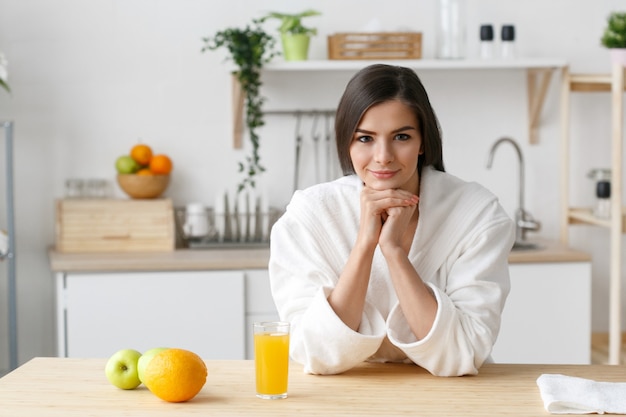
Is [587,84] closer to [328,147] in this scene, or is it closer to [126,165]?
[328,147]

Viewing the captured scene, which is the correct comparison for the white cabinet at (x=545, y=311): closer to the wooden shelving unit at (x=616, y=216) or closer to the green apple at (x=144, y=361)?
the wooden shelving unit at (x=616, y=216)

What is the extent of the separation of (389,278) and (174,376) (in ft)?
1.87

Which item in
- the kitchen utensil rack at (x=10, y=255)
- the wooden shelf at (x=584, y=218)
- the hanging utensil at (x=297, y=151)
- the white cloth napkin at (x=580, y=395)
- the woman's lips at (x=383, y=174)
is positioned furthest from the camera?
the hanging utensil at (x=297, y=151)

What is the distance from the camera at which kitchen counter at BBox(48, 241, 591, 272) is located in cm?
336

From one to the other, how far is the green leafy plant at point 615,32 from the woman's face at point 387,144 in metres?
1.81

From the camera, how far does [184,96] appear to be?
3.86 meters

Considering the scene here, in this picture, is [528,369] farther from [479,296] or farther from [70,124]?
[70,124]

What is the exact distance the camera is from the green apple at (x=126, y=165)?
3725 millimetres

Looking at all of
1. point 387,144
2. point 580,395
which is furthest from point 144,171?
point 580,395

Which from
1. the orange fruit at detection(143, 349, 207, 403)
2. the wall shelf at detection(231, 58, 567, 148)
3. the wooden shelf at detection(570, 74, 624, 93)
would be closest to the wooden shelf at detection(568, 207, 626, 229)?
the wall shelf at detection(231, 58, 567, 148)

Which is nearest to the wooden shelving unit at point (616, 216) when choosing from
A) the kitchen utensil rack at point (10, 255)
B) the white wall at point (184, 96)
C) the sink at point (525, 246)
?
the sink at point (525, 246)

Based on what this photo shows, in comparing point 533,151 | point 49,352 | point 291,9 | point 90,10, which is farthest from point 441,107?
point 49,352

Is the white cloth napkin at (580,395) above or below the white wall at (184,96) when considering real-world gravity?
below

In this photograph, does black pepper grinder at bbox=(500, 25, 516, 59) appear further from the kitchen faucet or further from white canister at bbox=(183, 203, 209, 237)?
white canister at bbox=(183, 203, 209, 237)
